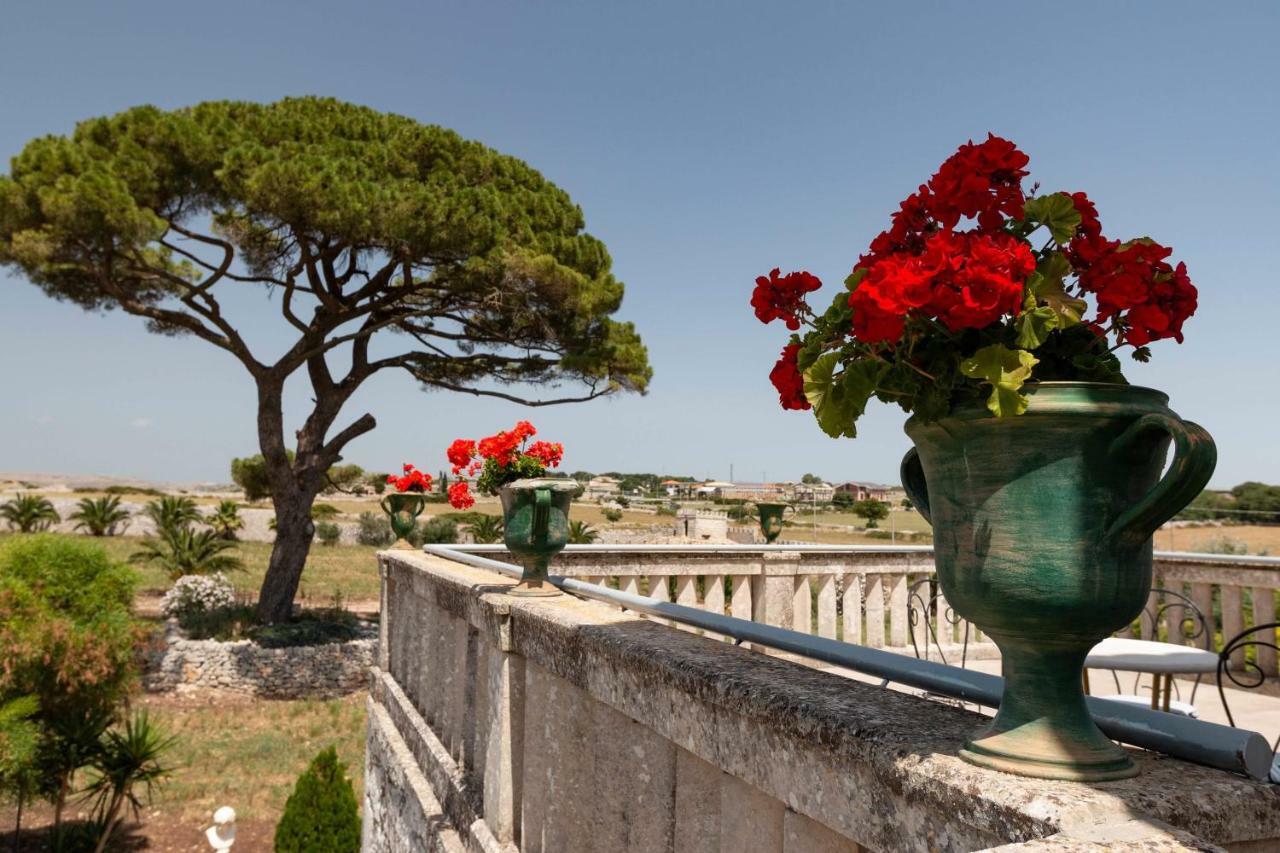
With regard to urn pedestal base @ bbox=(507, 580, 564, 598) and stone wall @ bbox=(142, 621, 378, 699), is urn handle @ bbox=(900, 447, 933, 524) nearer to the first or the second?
urn pedestal base @ bbox=(507, 580, 564, 598)

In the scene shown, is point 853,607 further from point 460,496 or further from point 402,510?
point 402,510

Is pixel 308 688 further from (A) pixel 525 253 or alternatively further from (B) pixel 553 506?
(B) pixel 553 506

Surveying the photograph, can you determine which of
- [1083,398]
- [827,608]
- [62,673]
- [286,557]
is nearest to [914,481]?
[1083,398]

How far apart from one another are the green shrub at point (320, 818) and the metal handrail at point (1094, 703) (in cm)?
655

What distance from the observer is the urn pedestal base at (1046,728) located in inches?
47.7

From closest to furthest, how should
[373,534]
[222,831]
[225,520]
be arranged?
[222,831] < [225,520] < [373,534]

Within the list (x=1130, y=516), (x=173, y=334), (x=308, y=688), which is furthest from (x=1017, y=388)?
(x=173, y=334)

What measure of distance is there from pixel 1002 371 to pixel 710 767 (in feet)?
4.05

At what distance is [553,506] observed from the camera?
12.5 feet

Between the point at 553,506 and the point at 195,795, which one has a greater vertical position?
the point at 553,506

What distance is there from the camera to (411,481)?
8.59 metres

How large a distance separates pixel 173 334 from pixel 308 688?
761cm

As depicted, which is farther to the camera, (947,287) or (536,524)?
(536,524)

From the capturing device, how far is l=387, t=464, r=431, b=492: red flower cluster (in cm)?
849
